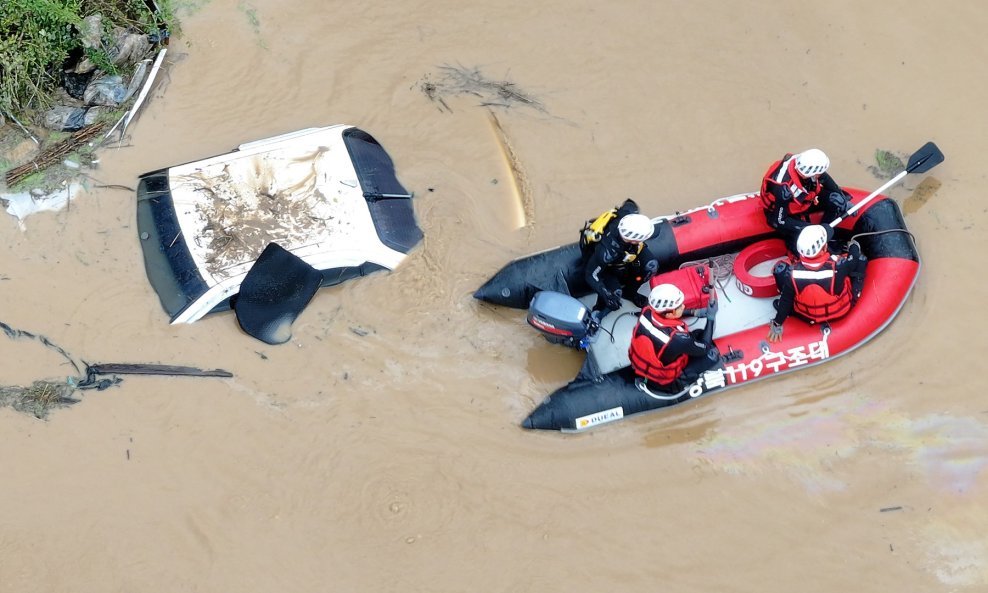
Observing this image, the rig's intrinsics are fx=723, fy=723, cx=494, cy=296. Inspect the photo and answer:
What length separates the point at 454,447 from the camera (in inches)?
210

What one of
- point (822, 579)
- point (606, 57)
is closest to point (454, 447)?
point (822, 579)

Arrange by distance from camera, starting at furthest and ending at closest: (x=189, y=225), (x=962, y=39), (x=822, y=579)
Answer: (x=962, y=39), (x=189, y=225), (x=822, y=579)

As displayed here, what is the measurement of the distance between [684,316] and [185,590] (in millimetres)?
4044

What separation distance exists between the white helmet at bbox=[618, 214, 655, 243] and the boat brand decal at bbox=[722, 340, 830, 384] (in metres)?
1.18

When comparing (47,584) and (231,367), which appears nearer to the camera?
(47,584)

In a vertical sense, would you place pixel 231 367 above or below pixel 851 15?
below

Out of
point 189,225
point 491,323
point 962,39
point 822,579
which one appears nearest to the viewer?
point 822,579

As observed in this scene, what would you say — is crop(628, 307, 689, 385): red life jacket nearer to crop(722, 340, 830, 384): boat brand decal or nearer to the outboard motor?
the outboard motor

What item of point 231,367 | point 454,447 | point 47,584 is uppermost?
point 231,367

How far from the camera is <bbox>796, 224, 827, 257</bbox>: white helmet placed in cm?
494

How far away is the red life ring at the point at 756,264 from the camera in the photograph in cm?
544

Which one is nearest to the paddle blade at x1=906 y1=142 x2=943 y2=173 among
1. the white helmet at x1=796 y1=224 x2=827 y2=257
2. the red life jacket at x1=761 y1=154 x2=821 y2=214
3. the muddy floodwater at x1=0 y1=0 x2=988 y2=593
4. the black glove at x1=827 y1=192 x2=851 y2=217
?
the muddy floodwater at x1=0 y1=0 x2=988 y2=593

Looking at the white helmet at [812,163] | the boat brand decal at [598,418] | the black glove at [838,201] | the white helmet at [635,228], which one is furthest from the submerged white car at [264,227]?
the black glove at [838,201]

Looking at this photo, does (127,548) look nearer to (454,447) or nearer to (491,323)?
(454,447)
